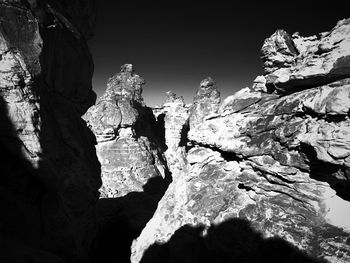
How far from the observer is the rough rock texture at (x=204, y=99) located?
56.5 metres

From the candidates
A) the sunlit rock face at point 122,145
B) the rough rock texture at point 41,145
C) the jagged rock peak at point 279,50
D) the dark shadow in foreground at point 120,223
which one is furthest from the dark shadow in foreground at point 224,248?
the sunlit rock face at point 122,145

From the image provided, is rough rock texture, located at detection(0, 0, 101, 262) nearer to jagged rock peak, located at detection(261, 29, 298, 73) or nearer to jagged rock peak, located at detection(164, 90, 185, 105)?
jagged rock peak, located at detection(261, 29, 298, 73)

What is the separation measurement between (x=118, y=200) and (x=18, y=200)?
79.8 ft

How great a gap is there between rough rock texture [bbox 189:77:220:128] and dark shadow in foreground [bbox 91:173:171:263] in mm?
22178

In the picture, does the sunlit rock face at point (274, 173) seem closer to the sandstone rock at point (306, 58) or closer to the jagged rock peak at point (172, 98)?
the sandstone rock at point (306, 58)

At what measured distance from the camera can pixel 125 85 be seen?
5666 centimetres

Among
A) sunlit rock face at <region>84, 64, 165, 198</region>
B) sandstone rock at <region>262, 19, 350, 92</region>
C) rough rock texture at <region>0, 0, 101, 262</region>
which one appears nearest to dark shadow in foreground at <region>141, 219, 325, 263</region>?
rough rock texture at <region>0, 0, 101, 262</region>

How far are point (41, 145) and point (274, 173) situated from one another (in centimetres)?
1501

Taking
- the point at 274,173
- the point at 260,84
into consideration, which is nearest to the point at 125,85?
the point at 260,84

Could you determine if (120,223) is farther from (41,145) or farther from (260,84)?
(260,84)

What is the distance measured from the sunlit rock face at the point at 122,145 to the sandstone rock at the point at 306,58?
34.3 meters

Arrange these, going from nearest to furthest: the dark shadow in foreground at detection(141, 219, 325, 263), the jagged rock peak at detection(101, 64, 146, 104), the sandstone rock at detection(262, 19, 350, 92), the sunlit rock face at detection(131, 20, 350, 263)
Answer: the sunlit rock face at detection(131, 20, 350, 263)
the dark shadow in foreground at detection(141, 219, 325, 263)
the sandstone rock at detection(262, 19, 350, 92)
the jagged rock peak at detection(101, 64, 146, 104)

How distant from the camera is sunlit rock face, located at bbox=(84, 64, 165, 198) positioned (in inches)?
1849

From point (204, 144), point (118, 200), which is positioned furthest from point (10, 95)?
point (118, 200)
